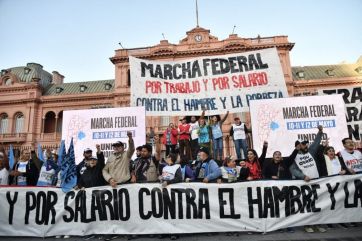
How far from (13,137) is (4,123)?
3249mm

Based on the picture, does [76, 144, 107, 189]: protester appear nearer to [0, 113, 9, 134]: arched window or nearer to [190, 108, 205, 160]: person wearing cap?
[190, 108, 205, 160]: person wearing cap

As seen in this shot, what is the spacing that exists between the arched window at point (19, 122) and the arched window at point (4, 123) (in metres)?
1.19

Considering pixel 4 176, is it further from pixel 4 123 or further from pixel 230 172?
pixel 4 123

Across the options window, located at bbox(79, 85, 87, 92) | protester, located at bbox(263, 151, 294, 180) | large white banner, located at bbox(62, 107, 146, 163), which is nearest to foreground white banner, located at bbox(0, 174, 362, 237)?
Result: protester, located at bbox(263, 151, 294, 180)

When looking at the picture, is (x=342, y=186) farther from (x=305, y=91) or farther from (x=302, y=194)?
(x=305, y=91)

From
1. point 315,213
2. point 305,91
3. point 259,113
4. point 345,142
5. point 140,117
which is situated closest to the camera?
point 315,213

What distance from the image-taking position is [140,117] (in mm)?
7586

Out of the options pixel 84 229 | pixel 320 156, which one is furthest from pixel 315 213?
pixel 84 229

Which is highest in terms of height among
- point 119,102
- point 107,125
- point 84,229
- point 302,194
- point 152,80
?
point 119,102

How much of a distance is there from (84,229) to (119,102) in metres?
26.9

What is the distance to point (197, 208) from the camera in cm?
520

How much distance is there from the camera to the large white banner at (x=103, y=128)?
25.0ft

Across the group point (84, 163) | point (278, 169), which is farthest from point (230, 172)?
point (84, 163)

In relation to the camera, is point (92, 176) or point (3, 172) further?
point (3, 172)
